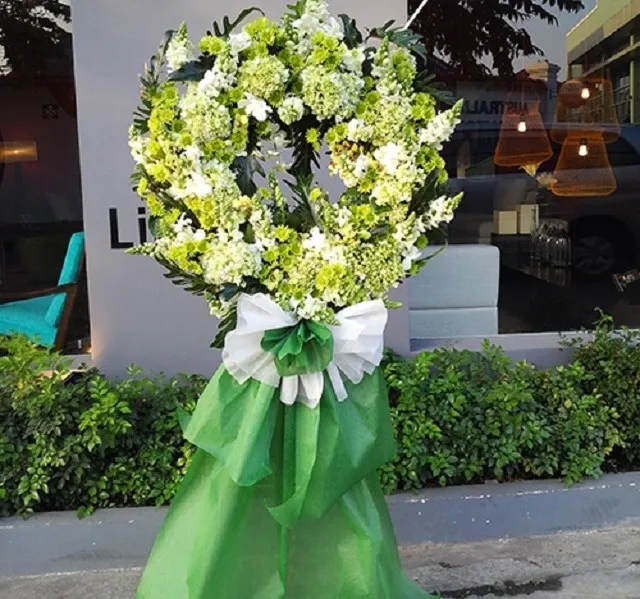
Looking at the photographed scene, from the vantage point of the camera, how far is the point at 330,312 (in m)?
1.94

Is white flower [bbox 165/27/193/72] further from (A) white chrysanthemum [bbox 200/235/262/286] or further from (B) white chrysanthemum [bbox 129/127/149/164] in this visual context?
(A) white chrysanthemum [bbox 200/235/262/286]

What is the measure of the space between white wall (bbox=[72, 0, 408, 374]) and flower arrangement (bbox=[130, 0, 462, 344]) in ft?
6.97

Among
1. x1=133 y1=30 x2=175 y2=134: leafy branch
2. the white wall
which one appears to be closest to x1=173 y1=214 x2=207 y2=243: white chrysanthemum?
x1=133 y1=30 x2=175 y2=134: leafy branch

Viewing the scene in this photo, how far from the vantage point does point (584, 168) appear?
802cm

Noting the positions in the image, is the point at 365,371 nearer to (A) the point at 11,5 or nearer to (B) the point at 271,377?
(B) the point at 271,377

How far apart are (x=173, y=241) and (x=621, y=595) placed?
7.44 ft

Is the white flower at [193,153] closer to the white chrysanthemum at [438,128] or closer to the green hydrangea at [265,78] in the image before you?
the green hydrangea at [265,78]

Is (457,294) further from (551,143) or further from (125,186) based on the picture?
(551,143)

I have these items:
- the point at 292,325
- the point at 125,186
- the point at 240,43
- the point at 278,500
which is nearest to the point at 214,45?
the point at 240,43

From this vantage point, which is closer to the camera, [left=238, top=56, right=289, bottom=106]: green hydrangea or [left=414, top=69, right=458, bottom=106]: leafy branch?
[left=238, top=56, right=289, bottom=106]: green hydrangea

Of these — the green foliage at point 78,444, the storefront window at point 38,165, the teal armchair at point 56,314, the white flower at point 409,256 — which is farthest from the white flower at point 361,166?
the teal armchair at point 56,314

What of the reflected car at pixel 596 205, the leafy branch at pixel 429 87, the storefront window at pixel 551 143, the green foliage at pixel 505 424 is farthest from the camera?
the reflected car at pixel 596 205

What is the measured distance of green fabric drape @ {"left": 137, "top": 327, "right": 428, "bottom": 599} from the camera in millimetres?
1956

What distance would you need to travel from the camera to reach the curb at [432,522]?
3312 mm
